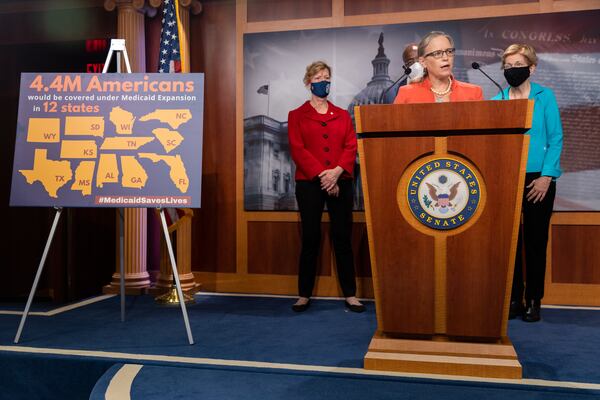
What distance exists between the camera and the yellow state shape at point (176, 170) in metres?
2.68

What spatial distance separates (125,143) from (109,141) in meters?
0.08

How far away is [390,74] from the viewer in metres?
3.87

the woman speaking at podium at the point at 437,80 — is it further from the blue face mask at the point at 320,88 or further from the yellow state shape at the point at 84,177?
the yellow state shape at the point at 84,177

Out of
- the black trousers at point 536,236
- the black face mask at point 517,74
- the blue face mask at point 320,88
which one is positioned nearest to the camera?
the black face mask at point 517,74

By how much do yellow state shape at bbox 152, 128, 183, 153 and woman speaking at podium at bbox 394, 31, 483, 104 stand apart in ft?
3.45

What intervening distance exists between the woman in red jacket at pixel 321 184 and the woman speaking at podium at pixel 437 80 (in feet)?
3.40

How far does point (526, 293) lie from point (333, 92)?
181 cm

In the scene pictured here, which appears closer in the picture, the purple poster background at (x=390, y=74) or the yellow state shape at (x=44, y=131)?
the yellow state shape at (x=44, y=131)

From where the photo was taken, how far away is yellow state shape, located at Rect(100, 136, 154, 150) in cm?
273

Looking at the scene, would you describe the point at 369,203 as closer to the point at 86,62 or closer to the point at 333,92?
the point at 333,92

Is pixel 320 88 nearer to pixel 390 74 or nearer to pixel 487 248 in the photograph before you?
pixel 390 74

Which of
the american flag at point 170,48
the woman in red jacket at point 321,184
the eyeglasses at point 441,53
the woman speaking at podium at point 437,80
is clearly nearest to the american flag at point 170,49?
the american flag at point 170,48

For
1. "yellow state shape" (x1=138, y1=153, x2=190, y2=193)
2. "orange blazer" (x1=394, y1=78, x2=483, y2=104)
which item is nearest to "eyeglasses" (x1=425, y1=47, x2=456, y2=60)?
"orange blazer" (x1=394, y1=78, x2=483, y2=104)

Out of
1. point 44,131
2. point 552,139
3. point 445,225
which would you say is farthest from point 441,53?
point 44,131
